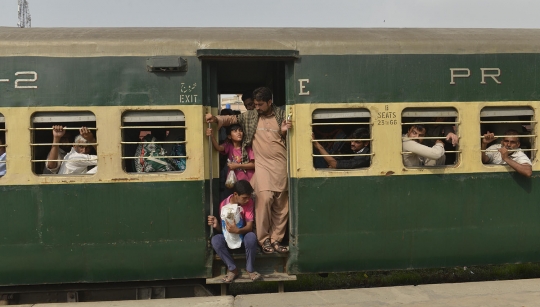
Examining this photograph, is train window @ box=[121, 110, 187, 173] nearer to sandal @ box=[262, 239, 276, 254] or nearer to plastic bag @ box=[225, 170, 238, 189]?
plastic bag @ box=[225, 170, 238, 189]

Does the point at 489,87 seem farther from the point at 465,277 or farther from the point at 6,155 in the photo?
the point at 6,155

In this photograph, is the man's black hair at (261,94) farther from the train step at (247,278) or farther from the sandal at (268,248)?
the train step at (247,278)

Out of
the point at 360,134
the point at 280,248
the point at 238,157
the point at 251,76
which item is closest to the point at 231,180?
the point at 238,157

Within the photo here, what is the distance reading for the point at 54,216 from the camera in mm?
5211

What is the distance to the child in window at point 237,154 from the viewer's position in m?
5.57

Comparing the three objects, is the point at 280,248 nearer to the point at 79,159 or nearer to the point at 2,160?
the point at 79,159

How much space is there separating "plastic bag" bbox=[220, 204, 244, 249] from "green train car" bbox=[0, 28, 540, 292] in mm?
234

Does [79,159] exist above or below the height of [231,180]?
above

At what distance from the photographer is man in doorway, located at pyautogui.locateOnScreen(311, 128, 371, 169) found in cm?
548

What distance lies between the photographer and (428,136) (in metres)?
5.73

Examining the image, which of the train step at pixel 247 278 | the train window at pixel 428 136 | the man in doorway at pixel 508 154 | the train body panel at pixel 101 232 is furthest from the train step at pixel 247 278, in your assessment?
the man in doorway at pixel 508 154

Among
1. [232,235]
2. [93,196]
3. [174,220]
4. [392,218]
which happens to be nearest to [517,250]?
[392,218]

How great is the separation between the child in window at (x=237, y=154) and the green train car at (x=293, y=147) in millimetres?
215

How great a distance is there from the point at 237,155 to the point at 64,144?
1668mm
